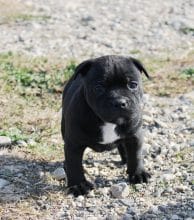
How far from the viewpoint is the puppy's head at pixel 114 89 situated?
565 cm

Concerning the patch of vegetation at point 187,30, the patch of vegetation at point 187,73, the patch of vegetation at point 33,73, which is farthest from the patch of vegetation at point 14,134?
the patch of vegetation at point 187,30

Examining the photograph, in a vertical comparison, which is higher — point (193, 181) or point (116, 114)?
point (116, 114)

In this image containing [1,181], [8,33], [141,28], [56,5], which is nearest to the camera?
[1,181]

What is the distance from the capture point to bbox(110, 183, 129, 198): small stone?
620 centimetres

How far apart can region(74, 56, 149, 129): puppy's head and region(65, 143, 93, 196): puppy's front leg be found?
1.70 ft

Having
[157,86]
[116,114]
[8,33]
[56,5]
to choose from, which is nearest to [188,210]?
[116,114]

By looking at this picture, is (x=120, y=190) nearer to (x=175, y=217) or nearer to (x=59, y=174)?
(x=175, y=217)

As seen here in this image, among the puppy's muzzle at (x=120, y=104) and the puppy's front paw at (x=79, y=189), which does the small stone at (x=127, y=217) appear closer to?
the puppy's front paw at (x=79, y=189)

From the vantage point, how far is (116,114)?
5.66 meters

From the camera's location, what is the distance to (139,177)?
6.52 meters

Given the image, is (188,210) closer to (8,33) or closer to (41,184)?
(41,184)

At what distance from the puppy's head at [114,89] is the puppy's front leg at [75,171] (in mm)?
519

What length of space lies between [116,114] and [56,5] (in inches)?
363

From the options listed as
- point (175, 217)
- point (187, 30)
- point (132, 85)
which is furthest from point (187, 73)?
point (175, 217)
